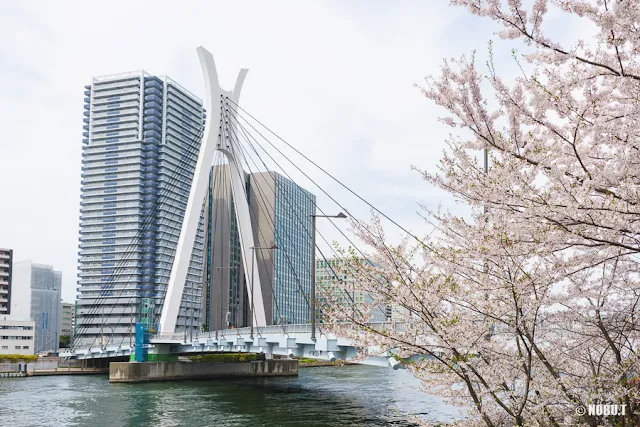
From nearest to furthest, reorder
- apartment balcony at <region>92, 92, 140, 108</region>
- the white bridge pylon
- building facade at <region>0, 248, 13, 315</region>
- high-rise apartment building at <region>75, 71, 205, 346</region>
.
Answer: the white bridge pylon, building facade at <region>0, 248, 13, 315</region>, high-rise apartment building at <region>75, 71, 205, 346</region>, apartment balcony at <region>92, 92, 140, 108</region>

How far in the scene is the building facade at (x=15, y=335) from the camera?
84.7 m

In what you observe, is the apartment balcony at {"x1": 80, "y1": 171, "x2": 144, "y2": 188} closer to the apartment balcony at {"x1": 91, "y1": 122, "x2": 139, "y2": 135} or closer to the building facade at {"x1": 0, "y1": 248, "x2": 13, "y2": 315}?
the apartment balcony at {"x1": 91, "y1": 122, "x2": 139, "y2": 135}

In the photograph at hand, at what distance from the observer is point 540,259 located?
21.8ft

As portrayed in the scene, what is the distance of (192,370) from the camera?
55469mm

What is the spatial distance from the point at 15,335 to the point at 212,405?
211 feet

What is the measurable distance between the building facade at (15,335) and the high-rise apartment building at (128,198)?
29.4m

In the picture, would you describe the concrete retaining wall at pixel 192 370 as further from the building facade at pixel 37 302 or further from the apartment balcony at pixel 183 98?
the apartment balcony at pixel 183 98

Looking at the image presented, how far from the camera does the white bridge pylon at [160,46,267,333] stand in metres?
43.5

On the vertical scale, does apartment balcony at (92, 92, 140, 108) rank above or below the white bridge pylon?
above

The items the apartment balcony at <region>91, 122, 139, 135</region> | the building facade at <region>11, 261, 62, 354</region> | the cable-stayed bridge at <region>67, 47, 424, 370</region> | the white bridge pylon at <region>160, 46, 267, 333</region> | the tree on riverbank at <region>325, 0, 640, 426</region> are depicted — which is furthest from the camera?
the apartment balcony at <region>91, 122, 139, 135</region>

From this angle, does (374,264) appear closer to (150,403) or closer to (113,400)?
(150,403)

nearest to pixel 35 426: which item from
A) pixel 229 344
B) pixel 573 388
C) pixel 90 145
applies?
pixel 229 344

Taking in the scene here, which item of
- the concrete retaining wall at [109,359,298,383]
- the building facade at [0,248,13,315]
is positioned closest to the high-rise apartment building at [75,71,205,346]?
the building facade at [0,248,13,315]

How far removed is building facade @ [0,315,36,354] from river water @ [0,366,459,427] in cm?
4206
